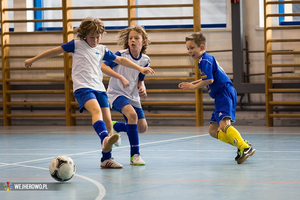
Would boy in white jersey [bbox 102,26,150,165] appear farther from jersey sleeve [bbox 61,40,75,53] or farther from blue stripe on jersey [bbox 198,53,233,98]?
blue stripe on jersey [bbox 198,53,233,98]

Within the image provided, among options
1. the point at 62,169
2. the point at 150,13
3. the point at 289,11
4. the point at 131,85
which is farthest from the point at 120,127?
the point at 289,11

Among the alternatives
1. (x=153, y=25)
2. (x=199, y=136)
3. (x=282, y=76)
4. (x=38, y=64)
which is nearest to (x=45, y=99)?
(x=38, y=64)

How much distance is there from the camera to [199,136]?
6.66 metres

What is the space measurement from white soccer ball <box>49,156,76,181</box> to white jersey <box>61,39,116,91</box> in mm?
835

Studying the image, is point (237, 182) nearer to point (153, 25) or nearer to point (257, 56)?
point (257, 56)

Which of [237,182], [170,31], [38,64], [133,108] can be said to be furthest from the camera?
[38,64]

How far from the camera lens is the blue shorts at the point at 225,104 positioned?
4.44 m

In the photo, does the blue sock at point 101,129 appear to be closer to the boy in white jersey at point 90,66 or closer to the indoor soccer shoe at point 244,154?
the boy in white jersey at point 90,66

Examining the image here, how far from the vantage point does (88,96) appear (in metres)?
4.01

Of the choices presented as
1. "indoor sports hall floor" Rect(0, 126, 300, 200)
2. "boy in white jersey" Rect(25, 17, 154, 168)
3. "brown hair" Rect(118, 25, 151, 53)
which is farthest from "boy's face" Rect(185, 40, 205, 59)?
"indoor sports hall floor" Rect(0, 126, 300, 200)

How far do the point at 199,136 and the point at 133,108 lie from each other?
244 cm

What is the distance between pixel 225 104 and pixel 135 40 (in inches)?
40.3

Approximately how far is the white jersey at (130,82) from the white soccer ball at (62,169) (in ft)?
3.93

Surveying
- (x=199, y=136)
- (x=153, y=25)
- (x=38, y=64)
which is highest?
(x=153, y=25)
